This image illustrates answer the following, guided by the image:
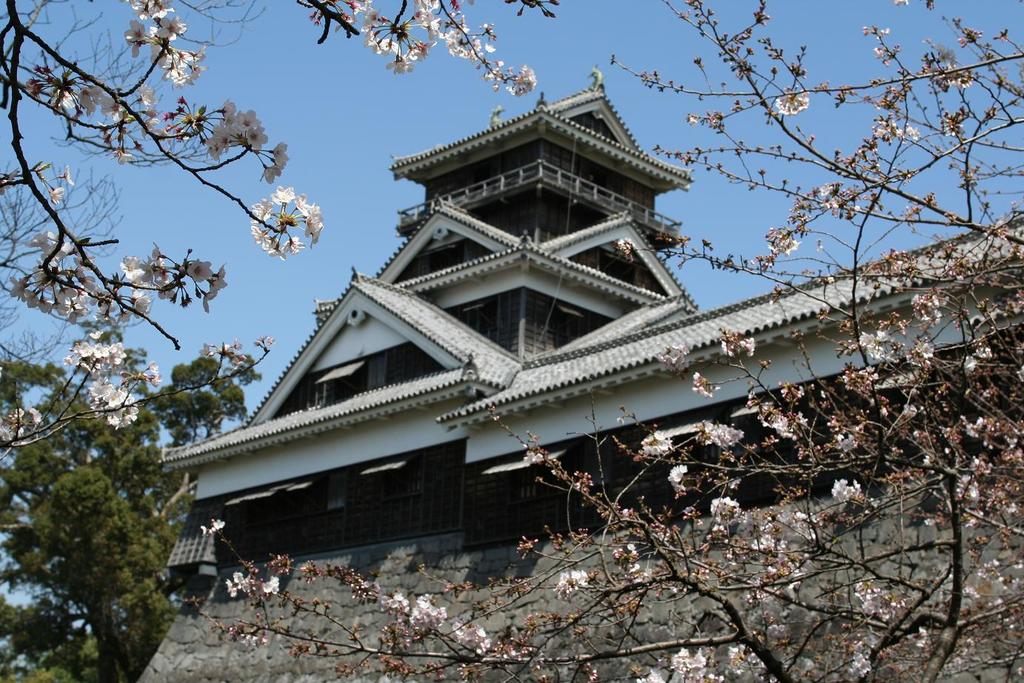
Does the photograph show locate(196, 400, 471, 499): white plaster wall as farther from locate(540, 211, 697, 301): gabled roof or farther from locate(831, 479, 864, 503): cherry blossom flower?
locate(831, 479, 864, 503): cherry blossom flower

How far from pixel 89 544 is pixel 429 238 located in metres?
10.6

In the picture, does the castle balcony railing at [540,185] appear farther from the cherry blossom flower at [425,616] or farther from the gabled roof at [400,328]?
the cherry blossom flower at [425,616]

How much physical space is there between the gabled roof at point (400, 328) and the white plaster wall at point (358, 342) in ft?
0.37

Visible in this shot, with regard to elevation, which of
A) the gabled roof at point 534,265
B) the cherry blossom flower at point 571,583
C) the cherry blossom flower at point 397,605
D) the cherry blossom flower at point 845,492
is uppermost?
the gabled roof at point 534,265

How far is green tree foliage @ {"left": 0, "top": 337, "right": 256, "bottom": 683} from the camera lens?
1085 inches

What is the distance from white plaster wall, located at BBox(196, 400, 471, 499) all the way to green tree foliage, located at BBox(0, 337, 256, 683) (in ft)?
18.2

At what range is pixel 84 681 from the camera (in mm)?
35344

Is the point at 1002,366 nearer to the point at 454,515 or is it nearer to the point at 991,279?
the point at 991,279

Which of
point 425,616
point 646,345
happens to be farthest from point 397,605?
point 646,345

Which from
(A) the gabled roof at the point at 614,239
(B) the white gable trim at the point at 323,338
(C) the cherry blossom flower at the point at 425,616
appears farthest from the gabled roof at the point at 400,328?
(C) the cherry blossom flower at the point at 425,616

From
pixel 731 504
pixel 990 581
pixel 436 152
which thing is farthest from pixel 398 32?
pixel 436 152

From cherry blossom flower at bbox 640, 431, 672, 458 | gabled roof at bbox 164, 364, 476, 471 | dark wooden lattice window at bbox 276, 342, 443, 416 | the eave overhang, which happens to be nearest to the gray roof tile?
gabled roof at bbox 164, 364, 476, 471

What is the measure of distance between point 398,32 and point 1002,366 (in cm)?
524

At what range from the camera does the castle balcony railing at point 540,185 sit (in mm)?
25562
